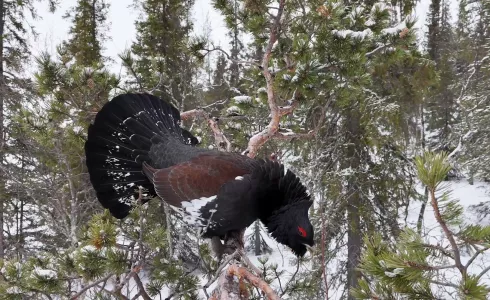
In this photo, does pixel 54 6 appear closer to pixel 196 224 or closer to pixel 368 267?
pixel 196 224

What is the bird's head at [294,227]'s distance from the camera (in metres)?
2.76

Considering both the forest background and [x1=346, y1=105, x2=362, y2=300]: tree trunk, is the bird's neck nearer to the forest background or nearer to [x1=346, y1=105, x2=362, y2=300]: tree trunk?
the forest background

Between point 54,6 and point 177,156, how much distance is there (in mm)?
8625

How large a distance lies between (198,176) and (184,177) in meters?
0.12

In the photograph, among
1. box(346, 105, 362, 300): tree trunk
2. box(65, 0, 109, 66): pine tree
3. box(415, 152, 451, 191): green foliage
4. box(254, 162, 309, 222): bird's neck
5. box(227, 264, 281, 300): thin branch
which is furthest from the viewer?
box(65, 0, 109, 66): pine tree

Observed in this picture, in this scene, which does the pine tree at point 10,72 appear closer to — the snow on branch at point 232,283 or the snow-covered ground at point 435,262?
the snow-covered ground at point 435,262

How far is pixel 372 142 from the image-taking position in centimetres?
769

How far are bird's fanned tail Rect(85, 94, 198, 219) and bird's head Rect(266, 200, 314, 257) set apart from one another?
44.6 inches

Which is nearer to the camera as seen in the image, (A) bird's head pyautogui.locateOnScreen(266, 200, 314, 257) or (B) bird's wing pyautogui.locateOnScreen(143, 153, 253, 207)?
(A) bird's head pyautogui.locateOnScreen(266, 200, 314, 257)

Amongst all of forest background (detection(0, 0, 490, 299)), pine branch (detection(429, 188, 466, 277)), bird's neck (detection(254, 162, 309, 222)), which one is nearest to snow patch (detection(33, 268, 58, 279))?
forest background (detection(0, 0, 490, 299))

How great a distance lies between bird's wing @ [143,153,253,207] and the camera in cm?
303

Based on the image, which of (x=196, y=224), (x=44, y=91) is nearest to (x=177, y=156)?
(x=196, y=224)

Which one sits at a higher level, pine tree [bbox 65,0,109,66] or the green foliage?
pine tree [bbox 65,0,109,66]

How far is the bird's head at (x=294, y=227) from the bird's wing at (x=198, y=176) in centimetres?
49
